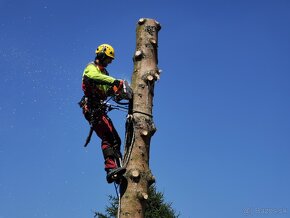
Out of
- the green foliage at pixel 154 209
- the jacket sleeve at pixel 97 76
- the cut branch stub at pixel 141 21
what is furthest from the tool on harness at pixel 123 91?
the green foliage at pixel 154 209

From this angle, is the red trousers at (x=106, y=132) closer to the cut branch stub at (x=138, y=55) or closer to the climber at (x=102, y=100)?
the climber at (x=102, y=100)

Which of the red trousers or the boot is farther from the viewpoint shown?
the red trousers

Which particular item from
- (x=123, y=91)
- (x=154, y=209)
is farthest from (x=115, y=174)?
(x=154, y=209)

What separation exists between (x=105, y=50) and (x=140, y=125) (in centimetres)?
141

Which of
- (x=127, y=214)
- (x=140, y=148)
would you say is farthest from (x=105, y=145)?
(x=127, y=214)

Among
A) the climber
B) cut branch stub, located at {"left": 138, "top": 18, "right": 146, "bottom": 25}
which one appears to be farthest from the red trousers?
cut branch stub, located at {"left": 138, "top": 18, "right": 146, "bottom": 25}

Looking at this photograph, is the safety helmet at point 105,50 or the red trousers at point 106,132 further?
the safety helmet at point 105,50

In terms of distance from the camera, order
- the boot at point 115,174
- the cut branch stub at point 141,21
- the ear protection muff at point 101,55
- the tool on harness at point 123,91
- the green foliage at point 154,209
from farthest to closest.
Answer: the green foliage at point 154,209 < the ear protection muff at point 101,55 < the cut branch stub at point 141,21 < the tool on harness at point 123,91 < the boot at point 115,174

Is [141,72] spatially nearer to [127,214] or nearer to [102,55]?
[102,55]


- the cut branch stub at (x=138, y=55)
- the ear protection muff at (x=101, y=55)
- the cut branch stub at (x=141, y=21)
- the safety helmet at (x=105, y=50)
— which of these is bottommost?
the cut branch stub at (x=138, y=55)

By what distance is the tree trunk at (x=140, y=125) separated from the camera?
13.5 ft

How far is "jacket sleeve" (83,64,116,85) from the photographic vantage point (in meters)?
4.86

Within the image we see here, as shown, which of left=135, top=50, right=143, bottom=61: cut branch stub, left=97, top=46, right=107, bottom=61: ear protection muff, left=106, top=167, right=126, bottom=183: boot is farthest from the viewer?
left=97, top=46, right=107, bottom=61: ear protection muff

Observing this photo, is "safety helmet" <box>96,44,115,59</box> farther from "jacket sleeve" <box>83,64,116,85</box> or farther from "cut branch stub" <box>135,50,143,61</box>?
"cut branch stub" <box>135,50,143,61</box>
